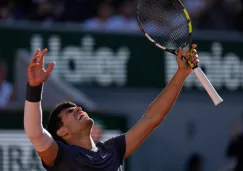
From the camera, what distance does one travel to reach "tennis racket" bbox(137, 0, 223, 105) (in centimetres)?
668

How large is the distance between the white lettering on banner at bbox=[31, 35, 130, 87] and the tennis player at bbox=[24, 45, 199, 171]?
7101 mm

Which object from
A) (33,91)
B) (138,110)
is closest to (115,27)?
(138,110)

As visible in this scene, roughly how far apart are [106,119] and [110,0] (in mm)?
4819

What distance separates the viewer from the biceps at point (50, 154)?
19.2 feet

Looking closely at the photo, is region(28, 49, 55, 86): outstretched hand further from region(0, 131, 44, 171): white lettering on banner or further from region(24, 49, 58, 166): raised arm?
region(0, 131, 44, 171): white lettering on banner

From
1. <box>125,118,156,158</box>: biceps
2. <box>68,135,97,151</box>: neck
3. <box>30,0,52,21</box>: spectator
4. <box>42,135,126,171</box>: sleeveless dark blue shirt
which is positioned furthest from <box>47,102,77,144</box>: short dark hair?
<box>30,0,52,21</box>: spectator

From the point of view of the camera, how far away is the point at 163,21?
22.4 feet

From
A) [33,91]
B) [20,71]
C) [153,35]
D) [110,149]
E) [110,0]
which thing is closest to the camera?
[33,91]

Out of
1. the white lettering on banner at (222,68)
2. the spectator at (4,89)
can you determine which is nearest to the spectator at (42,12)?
the spectator at (4,89)

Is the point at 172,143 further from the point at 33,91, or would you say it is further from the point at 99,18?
the point at 33,91

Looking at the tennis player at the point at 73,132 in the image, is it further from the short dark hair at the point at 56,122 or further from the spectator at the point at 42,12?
the spectator at the point at 42,12

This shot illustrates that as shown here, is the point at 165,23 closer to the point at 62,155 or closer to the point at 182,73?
the point at 182,73

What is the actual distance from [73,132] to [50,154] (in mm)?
390

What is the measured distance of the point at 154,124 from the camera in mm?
6477
